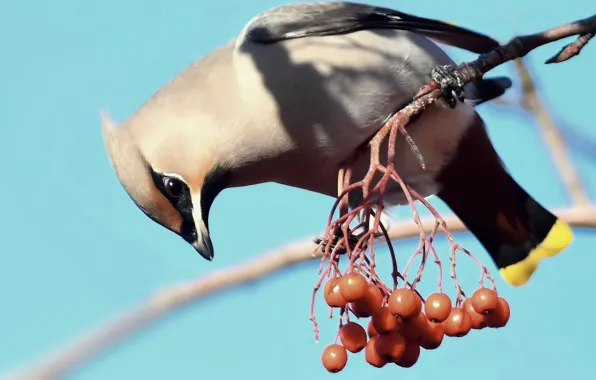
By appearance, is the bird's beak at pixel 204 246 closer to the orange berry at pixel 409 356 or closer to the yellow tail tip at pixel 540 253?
the orange berry at pixel 409 356

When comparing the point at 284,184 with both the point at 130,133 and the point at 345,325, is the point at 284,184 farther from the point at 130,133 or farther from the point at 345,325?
the point at 345,325

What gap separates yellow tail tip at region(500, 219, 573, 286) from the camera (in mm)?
4734

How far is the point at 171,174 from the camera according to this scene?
3.88 metres

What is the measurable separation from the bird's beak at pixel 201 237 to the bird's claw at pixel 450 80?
100 centimetres

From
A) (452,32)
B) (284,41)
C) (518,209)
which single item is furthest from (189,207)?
(518,209)

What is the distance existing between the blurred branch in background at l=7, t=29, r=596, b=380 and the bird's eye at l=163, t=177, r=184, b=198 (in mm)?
899

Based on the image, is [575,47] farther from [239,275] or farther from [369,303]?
[239,275]

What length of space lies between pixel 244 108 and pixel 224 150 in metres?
0.17

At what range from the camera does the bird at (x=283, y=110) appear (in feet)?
12.6

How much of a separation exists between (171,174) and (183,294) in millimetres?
1701

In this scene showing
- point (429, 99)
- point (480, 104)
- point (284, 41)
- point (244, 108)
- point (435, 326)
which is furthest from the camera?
point (480, 104)

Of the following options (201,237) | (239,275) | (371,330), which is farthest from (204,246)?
(239,275)

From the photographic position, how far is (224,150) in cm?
383

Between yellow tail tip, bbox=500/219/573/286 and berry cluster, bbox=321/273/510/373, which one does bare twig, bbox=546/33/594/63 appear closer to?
berry cluster, bbox=321/273/510/373
